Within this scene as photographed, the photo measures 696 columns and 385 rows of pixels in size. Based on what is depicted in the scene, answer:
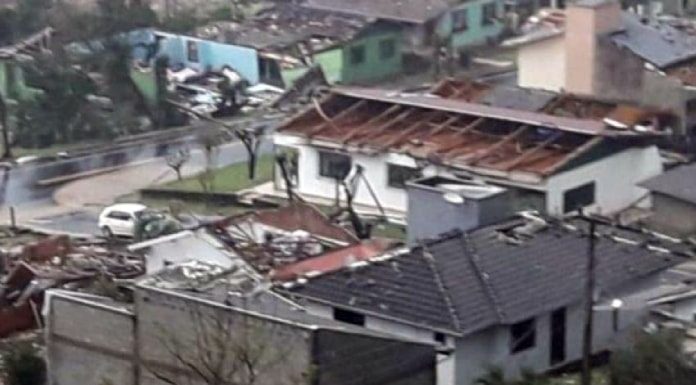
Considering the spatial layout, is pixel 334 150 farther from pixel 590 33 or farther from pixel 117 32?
pixel 117 32

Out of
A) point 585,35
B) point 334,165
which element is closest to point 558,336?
point 334,165

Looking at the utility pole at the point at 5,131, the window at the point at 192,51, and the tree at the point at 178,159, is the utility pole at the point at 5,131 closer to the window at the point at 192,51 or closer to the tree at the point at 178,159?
the tree at the point at 178,159

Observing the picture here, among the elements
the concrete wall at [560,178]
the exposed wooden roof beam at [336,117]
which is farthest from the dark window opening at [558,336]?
the exposed wooden roof beam at [336,117]

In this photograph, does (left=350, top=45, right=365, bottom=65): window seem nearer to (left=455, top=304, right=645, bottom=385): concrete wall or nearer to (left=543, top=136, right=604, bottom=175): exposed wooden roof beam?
(left=543, top=136, right=604, bottom=175): exposed wooden roof beam

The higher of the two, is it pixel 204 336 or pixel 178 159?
pixel 204 336

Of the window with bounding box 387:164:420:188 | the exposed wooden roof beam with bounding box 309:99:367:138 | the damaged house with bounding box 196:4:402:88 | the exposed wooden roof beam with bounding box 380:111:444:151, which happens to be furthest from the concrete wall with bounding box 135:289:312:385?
the damaged house with bounding box 196:4:402:88

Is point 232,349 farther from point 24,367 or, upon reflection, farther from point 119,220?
point 119,220

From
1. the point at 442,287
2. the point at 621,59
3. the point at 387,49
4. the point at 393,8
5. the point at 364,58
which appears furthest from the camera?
the point at 393,8
